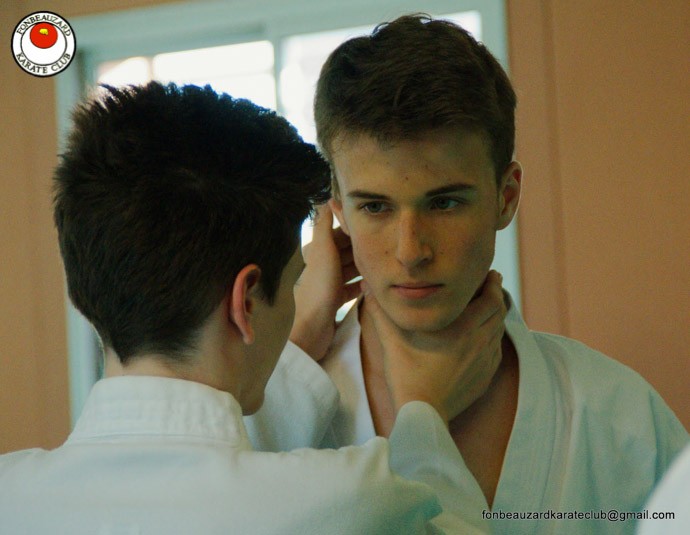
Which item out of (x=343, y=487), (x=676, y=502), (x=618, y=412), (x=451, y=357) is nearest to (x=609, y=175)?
(x=618, y=412)

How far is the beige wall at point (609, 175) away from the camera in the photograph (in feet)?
8.48

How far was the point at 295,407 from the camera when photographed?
1.29 meters

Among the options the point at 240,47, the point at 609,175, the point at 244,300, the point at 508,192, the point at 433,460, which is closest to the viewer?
the point at 244,300

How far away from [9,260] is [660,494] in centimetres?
327

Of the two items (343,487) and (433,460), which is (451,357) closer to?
(433,460)

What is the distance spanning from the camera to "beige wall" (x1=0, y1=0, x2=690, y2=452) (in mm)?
2584

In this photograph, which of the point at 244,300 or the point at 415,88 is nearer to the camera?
the point at 244,300

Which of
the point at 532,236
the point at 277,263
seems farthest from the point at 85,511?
the point at 532,236

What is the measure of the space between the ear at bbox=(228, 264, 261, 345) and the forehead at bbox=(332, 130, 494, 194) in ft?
0.92

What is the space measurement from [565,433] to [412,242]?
39 centimetres

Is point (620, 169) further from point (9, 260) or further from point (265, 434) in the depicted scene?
point (9, 260)

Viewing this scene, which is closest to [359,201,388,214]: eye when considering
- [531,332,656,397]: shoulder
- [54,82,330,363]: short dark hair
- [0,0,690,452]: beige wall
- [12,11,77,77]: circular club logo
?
[54,82,330,363]: short dark hair

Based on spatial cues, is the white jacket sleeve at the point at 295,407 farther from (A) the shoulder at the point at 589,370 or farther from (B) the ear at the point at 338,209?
(A) the shoulder at the point at 589,370

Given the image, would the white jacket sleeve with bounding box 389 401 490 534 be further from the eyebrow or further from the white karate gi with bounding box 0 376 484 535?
the eyebrow
